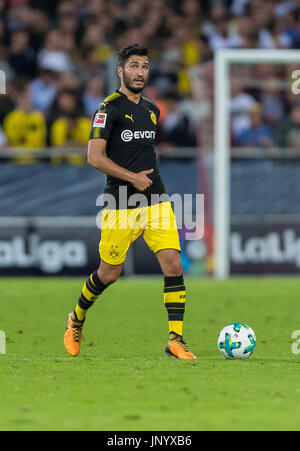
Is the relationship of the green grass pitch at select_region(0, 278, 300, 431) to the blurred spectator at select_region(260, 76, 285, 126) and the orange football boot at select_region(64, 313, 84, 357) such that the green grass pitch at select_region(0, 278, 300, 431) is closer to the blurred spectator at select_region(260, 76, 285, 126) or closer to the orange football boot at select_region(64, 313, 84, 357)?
the orange football boot at select_region(64, 313, 84, 357)

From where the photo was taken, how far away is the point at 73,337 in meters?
7.96

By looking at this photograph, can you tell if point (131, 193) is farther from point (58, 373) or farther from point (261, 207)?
point (261, 207)

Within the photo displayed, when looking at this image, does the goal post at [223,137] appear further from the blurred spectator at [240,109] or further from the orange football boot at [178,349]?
the orange football boot at [178,349]

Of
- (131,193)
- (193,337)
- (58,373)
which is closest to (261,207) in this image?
(193,337)

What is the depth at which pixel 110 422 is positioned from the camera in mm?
5266

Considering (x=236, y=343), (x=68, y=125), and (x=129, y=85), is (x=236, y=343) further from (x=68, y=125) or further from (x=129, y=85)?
(x=68, y=125)

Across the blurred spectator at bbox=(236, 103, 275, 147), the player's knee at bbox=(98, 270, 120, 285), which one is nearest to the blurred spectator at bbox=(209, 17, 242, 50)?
the blurred spectator at bbox=(236, 103, 275, 147)

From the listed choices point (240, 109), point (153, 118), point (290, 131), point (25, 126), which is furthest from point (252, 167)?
point (153, 118)

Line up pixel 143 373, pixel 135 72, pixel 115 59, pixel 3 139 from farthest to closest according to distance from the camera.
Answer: pixel 3 139 → pixel 115 59 → pixel 135 72 → pixel 143 373

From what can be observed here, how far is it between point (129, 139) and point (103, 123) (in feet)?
0.92

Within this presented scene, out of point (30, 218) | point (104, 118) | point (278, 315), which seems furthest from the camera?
point (30, 218)

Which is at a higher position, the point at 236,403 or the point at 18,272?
the point at 18,272

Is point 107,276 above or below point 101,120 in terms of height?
below
